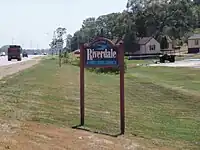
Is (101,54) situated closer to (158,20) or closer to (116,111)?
(116,111)

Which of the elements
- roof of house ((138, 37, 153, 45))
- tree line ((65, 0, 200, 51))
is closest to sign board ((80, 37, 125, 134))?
roof of house ((138, 37, 153, 45))

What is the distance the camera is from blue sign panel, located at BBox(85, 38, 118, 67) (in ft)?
37.0

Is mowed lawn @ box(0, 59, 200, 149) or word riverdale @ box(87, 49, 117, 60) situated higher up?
word riverdale @ box(87, 49, 117, 60)

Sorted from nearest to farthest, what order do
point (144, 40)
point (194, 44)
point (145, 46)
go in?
point (194, 44)
point (145, 46)
point (144, 40)

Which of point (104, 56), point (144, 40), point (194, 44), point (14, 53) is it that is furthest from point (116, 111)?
point (144, 40)

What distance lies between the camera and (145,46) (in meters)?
116

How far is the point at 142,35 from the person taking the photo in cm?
12875

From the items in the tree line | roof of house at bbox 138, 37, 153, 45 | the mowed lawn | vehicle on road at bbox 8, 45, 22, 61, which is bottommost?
the mowed lawn

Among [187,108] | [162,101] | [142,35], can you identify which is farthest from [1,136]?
[142,35]

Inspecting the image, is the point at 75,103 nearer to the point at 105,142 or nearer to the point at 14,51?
the point at 105,142

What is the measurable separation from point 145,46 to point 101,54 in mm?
105476

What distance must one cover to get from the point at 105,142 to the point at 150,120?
13.5 ft

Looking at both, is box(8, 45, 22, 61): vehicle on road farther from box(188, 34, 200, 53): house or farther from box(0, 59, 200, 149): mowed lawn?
box(0, 59, 200, 149): mowed lawn

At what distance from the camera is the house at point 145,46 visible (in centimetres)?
11561
